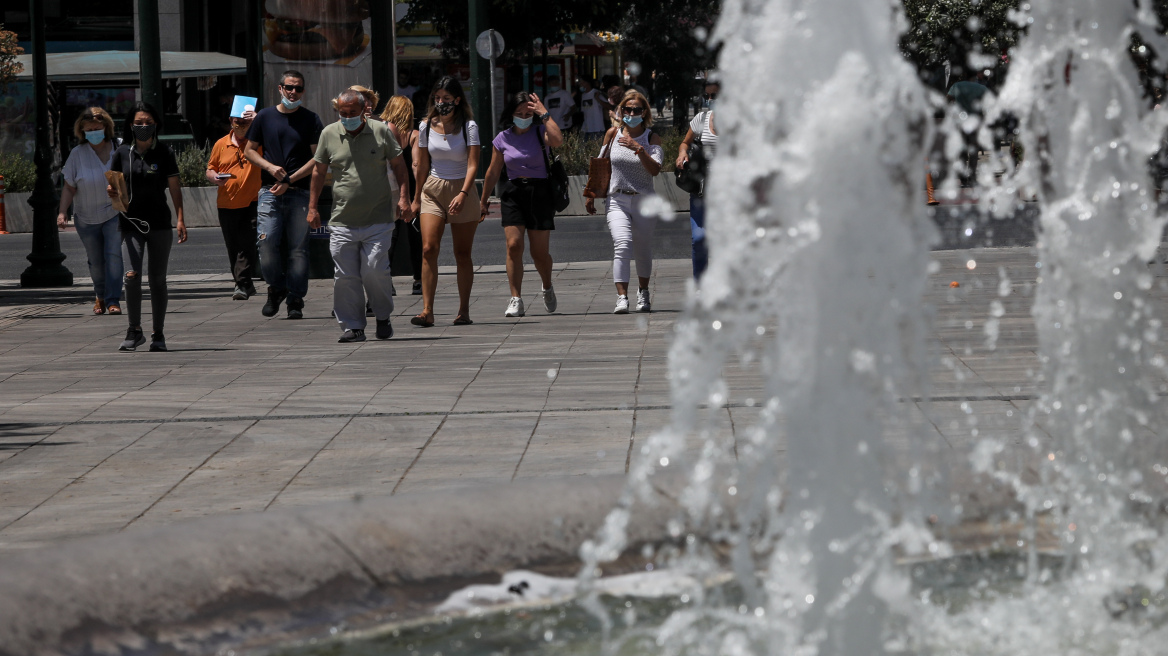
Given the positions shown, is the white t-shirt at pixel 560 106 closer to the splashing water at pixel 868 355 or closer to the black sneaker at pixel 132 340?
the black sneaker at pixel 132 340

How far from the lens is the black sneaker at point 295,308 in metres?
11.4

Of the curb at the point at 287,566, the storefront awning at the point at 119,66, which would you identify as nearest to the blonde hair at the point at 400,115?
the curb at the point at 287,566

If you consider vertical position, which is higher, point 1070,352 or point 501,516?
point 1070,352

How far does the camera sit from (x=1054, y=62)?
4.54 metres

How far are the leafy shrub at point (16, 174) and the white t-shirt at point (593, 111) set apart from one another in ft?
31.3

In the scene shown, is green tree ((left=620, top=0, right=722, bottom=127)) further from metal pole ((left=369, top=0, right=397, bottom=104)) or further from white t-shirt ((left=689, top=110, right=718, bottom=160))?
white t-shirt ((left=689, top=110, right=718, bottom=160))

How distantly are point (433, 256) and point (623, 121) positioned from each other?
5.32 ft

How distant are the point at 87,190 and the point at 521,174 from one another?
3037mm

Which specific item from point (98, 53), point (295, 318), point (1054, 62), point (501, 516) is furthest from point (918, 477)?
point (98, 53)

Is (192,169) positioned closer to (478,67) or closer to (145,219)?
(478,67)

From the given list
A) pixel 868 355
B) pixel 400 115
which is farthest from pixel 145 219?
pixel 868 355

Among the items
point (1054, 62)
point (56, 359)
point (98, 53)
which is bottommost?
point (56, 359)

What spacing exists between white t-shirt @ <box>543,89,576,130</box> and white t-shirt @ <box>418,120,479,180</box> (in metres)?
16.5

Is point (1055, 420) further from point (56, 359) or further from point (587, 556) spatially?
point (56, 359)
